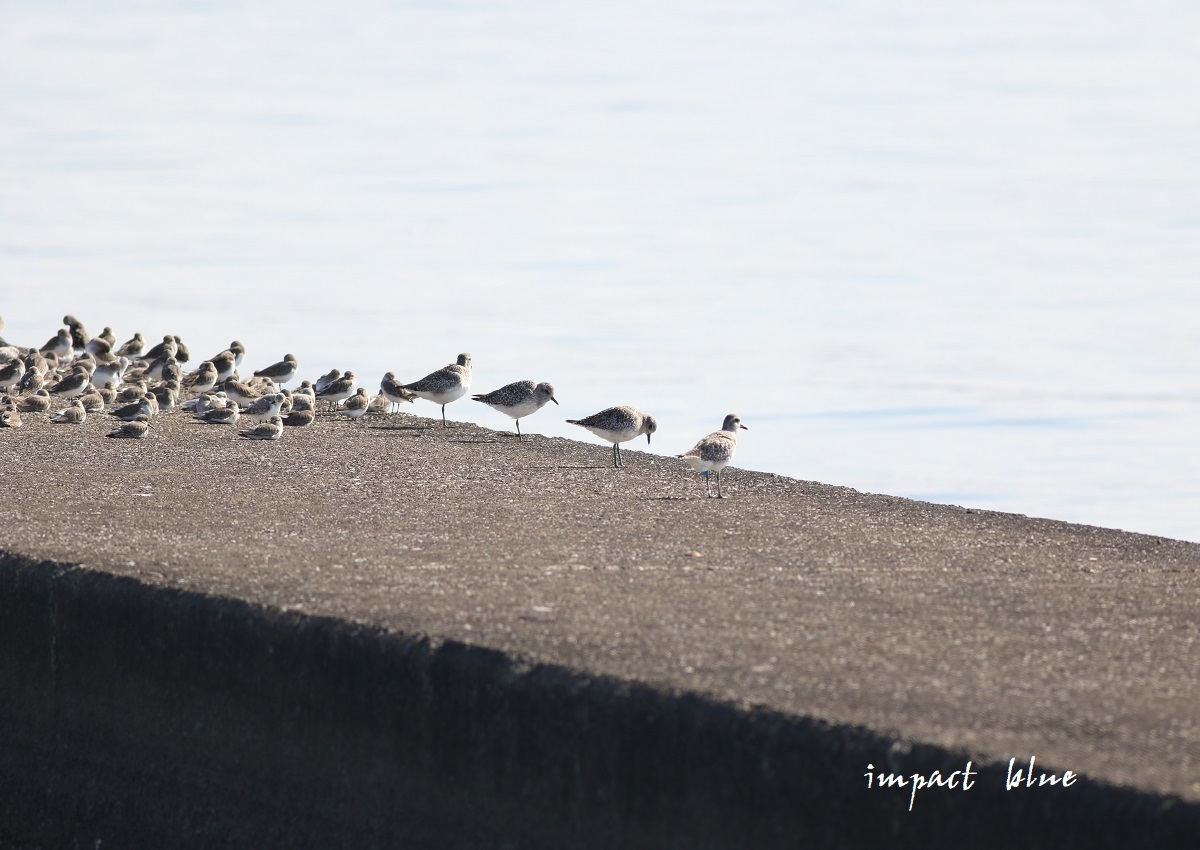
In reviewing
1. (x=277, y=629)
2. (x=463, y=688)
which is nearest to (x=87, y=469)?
(x=277, y=629)

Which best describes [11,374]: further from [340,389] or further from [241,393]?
[340,389]

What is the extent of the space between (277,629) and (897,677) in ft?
9.34

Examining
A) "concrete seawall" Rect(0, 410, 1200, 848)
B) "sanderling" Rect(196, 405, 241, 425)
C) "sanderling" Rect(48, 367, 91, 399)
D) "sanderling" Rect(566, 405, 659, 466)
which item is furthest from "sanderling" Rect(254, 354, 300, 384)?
"concrete seawall" Rect(0, 410, 1200, 848)

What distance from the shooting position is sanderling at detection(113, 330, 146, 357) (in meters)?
28.0

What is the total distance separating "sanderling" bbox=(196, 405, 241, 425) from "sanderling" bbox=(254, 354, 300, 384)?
20.1 ft

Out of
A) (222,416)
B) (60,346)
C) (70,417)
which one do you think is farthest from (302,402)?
(60,346)

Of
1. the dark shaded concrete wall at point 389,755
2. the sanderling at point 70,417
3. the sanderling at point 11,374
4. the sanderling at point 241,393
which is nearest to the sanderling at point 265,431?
the sanderling at point 70,417

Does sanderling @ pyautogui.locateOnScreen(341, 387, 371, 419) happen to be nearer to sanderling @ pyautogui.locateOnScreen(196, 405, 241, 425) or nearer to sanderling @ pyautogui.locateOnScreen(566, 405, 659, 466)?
sanderling @ pyautogui.locateOnScreen(196, 405, 241, 425)

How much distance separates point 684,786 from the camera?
5598 mm

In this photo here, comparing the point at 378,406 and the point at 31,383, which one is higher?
the point at 378,406

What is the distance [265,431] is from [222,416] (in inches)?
79.2

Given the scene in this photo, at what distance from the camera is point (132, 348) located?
2811 centimetres

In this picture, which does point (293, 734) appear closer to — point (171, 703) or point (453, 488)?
point (171, 703)

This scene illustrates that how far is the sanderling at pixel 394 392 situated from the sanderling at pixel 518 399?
81.5 inches
